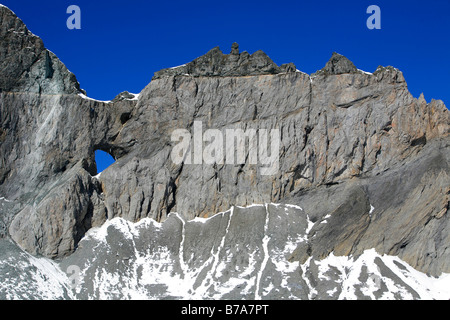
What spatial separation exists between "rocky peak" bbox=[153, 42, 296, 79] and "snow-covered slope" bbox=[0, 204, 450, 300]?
1513 centimetres

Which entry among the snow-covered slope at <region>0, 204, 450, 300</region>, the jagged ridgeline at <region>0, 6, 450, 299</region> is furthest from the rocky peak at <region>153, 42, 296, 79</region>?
the snow-covered slope at <region>0, 204, 450, 300</region>

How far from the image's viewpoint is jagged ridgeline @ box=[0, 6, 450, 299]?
61.6m

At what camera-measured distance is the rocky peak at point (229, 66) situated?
73062mm

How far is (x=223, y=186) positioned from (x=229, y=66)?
13.4 metres

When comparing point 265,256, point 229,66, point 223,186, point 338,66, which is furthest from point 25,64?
point 338,66

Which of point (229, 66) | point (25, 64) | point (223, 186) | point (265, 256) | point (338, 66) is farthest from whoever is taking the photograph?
point (229, 66)

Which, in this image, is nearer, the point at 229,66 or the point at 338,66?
the point at 338,66

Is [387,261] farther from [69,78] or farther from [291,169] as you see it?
[69,78]

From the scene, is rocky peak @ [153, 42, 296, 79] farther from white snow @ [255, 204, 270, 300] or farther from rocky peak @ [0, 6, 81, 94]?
white snow @ [255, 204, 270, 300]

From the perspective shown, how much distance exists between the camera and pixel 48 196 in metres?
66.4

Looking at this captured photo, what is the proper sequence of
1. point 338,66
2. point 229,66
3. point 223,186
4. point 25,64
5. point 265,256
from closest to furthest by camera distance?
point 265,256 < point 223,186 < point 25,64 < point 338,66 < point 229,66

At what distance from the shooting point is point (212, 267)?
2482 inches

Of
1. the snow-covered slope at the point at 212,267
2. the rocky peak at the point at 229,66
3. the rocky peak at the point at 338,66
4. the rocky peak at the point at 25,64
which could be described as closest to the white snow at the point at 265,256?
the snow-covered slope at the point at 212,267

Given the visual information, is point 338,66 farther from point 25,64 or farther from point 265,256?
point 25,64
